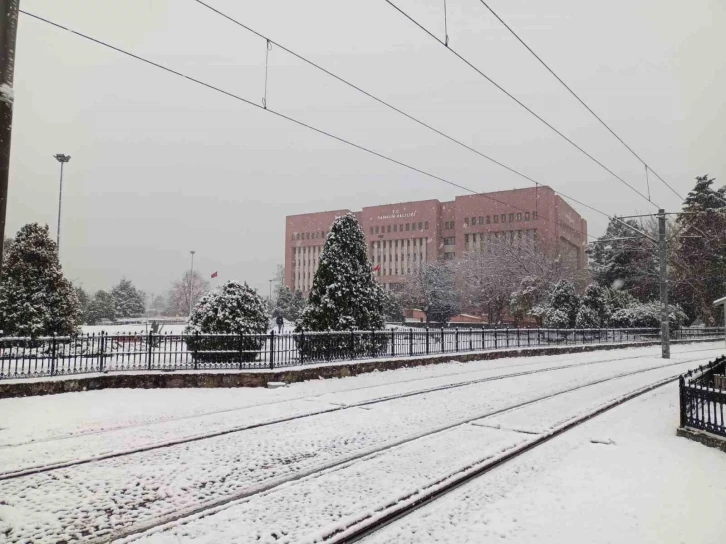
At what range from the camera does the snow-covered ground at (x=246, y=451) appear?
4805 mm

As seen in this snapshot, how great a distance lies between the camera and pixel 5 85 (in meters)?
3.13

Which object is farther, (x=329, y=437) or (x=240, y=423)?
(x=240, y=423)

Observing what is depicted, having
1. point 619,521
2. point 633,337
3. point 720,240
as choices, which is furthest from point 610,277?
point 619,521

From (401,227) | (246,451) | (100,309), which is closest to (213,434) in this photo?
(246,451)

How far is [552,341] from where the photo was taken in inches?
1107

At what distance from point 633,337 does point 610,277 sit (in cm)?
2149

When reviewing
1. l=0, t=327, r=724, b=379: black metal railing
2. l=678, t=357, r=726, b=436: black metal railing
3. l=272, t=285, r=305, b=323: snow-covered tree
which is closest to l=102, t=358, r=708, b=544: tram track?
l=678, t=357, r=726, b=436: black metal railing

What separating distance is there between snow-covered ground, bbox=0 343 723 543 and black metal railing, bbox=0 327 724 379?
4.43 feet

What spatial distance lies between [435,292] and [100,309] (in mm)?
42559

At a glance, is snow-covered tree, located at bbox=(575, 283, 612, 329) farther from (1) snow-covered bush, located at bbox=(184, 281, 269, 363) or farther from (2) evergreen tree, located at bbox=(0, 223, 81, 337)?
(2) evergreen tree, located at bbox=(0, 223, 81, 337)

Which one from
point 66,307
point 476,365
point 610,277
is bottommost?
point 476,365

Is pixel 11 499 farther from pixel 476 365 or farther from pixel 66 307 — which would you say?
pixel 476 365

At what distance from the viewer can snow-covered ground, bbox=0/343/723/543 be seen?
4.80 m

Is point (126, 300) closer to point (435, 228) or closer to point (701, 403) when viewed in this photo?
point (435, 228)
